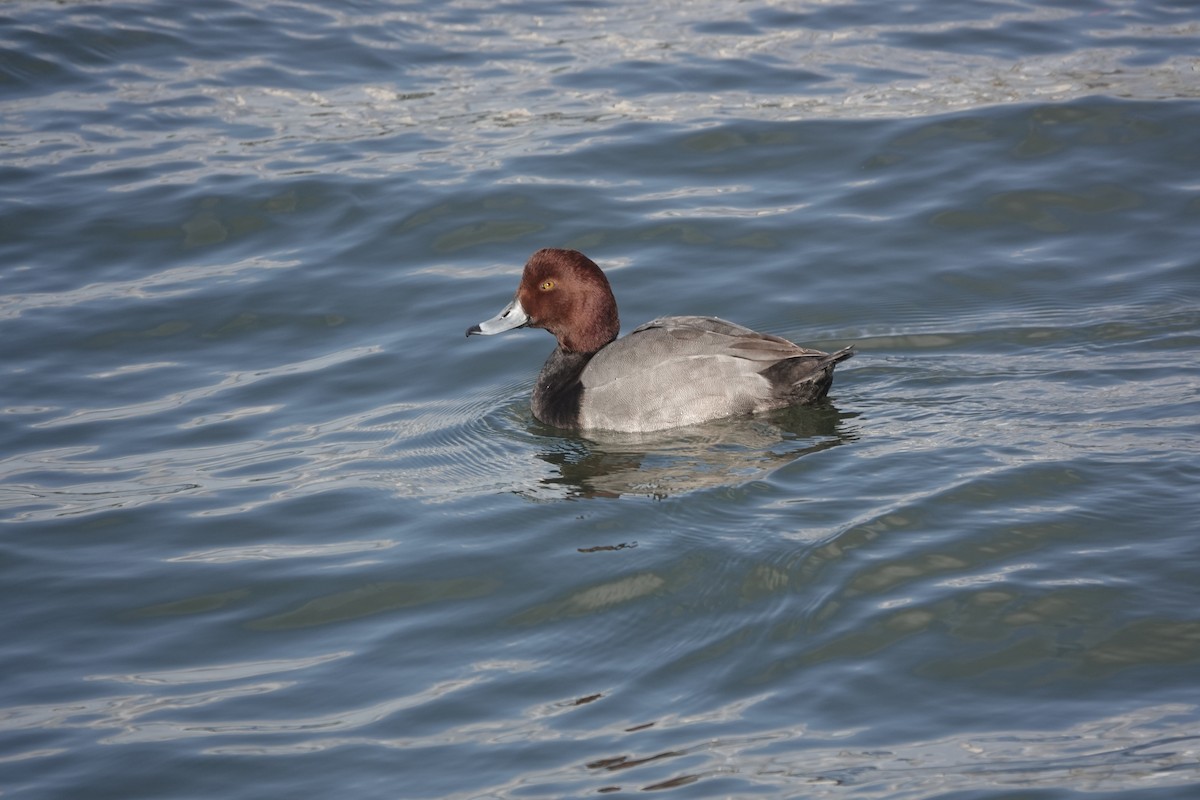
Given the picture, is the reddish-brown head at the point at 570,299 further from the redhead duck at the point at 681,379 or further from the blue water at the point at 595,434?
the blue water at the point at 595,434

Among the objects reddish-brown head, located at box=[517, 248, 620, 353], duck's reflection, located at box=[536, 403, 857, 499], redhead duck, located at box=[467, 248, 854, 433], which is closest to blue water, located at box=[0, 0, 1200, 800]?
duck's reflection, located at box=[536, 403, 857, 499]

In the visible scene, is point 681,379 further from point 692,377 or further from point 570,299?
point 570,299

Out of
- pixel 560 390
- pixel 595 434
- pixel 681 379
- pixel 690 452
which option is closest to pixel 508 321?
pixel 560 390

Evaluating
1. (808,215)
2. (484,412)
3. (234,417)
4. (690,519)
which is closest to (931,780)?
(690,519)

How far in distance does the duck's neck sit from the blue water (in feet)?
0.42

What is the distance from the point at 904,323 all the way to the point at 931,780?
16.3 ft

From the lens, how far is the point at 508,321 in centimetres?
844

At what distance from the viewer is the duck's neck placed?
7.85m

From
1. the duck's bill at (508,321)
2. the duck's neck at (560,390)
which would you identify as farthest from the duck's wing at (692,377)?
the duck's bill at (508,321)

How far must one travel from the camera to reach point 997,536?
580cm

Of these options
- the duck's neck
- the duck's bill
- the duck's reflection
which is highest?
the duck's bill

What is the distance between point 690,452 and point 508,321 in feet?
5.90

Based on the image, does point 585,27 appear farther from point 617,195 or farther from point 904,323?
point 904,323

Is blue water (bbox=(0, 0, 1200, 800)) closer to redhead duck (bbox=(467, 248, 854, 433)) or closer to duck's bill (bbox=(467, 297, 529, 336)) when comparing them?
redhead duck (bbox=(467, 248, 854, 433))
